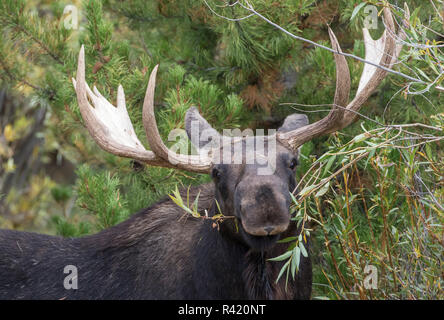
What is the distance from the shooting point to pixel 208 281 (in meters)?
3.77

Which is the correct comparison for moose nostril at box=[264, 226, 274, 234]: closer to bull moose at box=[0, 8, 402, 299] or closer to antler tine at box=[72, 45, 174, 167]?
bull moose at box=[0, 8, 402, 299]

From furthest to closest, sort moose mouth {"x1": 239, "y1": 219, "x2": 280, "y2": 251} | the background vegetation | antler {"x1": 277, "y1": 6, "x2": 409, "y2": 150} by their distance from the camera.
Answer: the background vegetation → antler {"x1": 277, "y1": 6, "x2": 409, "y2": 150} → moose mouth {"x1": 239, "y1": 219, "x2": 280, "y2": 251}

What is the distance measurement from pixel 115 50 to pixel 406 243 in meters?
2.85

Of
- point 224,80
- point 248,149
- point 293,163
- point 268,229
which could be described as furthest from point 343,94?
point 224,80

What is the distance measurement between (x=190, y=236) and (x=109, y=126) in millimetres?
896

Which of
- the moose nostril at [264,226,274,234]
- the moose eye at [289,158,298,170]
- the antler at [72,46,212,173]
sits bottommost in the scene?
the moose nostril at [264,226,274,234]

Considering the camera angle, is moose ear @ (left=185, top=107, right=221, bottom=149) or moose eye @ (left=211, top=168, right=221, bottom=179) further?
moose ear @ (left=185, top=107, right=221, bottom=149)

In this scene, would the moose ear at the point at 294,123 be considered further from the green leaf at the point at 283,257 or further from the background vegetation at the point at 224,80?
the green leaf at the point at 283,257

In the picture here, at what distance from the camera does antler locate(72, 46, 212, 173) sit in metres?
3.74

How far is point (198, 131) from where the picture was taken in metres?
4.23

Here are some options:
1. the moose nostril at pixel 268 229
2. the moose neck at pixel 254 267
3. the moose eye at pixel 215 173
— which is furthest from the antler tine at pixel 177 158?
the moose nostril at pixel 268 229

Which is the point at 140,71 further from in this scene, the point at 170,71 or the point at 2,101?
the point at 2,101

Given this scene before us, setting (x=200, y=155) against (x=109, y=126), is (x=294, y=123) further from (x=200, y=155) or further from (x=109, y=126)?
(x=109, y=126)

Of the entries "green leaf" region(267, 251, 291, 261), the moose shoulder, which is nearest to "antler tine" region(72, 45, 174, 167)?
the moose shoulder
